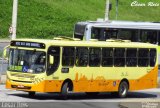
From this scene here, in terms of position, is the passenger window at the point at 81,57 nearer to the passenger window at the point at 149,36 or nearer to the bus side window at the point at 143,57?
the bus side window at the point at 143,57

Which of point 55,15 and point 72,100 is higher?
point 55,15

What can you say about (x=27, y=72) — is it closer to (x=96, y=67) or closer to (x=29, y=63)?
(x=29, y=63)

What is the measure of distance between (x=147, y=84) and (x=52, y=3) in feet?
148

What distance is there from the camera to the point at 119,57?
27.5 metres

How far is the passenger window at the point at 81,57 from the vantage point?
2553 centimetres

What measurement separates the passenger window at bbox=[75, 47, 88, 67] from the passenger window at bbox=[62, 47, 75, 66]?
12.0 inches

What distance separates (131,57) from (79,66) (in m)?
3.51

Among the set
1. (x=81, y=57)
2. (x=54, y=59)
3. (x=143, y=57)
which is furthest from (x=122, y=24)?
(x=54, y=59)

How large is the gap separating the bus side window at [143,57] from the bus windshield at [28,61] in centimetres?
623

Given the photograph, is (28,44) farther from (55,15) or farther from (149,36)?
(55,15)

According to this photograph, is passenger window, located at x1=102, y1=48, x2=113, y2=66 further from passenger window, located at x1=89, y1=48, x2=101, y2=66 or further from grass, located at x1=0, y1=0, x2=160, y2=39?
grass, located at x1=0, y1=0, x2=160, y2=39

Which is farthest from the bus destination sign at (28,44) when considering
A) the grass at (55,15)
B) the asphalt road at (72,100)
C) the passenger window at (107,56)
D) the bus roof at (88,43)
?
the grass at (55,15)

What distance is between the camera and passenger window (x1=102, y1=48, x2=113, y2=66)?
26.8 metres

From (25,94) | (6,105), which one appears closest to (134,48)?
(25,94)
